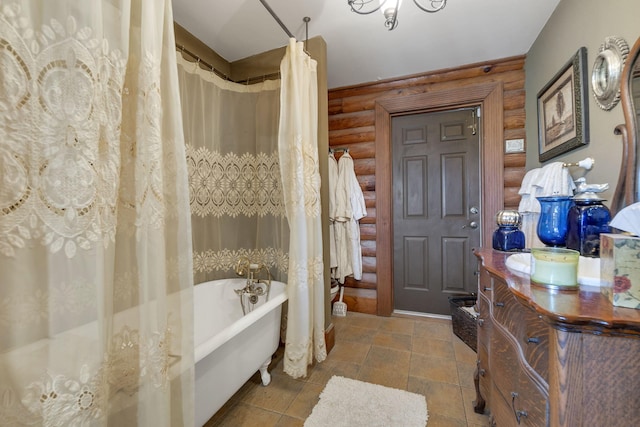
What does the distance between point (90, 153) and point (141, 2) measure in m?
0.56

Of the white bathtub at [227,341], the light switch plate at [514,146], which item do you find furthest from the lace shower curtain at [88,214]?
the light switch plate at [514,146]

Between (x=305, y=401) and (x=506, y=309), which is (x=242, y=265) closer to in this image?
(x=305, y=401)

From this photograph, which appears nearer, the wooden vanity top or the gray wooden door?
the wooden vanity top

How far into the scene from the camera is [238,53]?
7.45 feet

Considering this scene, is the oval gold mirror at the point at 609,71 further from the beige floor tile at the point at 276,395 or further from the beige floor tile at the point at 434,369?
the beige floor tile at the point at 276,395

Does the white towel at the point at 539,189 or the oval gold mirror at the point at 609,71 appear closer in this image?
the oval gold mirror at the point at 609,71

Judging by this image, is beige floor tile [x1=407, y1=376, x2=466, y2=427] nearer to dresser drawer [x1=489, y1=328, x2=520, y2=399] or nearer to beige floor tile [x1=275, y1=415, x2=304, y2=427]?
dresser drawer [x1=489, y1=328, x2=520, y2=399]

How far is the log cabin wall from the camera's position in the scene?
234 centimetres

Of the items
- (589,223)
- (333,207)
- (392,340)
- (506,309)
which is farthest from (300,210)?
(392,340)

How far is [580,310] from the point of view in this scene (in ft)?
1.95

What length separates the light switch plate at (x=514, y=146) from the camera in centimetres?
231

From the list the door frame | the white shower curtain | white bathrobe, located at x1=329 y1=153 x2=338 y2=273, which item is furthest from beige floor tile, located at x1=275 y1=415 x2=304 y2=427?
the door frame

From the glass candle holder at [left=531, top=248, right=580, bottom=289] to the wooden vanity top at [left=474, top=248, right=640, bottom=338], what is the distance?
3cm

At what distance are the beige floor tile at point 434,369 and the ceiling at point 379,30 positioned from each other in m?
2.52
